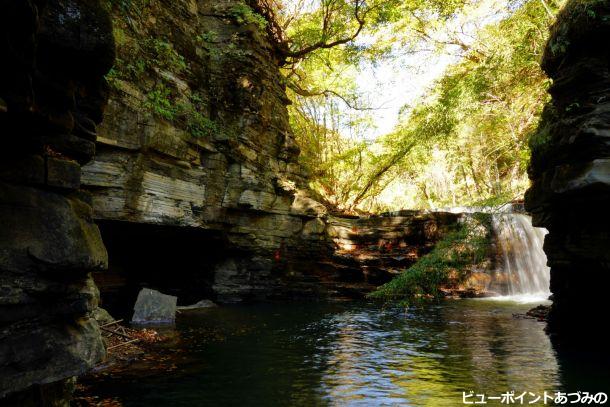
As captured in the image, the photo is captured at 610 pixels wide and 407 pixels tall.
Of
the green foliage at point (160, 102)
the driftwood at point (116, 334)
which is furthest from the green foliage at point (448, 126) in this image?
the driftwood at point (116, 334)

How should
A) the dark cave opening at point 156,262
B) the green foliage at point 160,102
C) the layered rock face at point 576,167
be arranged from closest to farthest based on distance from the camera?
the layered rock face at point 576,167 → the green foliage at point 160,102 → the dark cave opening at point 156,262

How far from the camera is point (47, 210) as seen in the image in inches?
173

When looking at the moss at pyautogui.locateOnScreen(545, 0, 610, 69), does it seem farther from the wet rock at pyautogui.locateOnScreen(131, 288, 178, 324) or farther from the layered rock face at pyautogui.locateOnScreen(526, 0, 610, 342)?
the wet rock at pyautogui.locateOnScreen(131, 288, 178, 324)

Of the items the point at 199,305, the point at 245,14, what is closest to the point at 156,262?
the point at 199,305

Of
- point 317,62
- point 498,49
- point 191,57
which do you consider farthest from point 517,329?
point 317,62

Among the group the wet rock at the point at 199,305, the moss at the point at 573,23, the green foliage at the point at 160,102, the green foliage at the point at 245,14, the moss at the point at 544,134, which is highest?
the green foliage at the point at 245,14

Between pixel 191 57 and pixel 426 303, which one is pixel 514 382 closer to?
pixel 426 303

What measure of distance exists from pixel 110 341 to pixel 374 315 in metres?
8.92

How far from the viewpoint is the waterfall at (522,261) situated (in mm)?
19766

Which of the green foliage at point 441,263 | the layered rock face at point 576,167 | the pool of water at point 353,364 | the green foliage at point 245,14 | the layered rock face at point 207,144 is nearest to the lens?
the pool of water at point 353,364

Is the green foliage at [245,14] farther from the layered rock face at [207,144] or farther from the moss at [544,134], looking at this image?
the moss at [544,134]

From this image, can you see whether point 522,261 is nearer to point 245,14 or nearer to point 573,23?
point 573,23

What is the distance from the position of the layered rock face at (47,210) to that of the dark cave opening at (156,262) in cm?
1073

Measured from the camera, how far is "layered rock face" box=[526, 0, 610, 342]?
8328 mm
